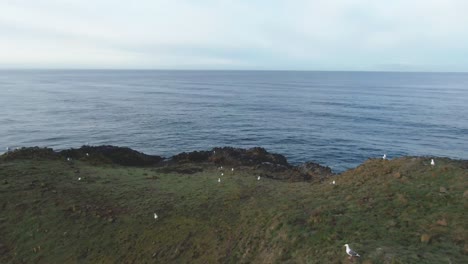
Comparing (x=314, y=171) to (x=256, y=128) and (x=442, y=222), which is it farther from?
(x=256, y=128)

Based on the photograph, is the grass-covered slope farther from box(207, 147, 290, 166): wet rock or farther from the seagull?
box(207, 147, 290, 166): wet rock

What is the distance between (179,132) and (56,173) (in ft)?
130

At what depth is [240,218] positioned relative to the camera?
2544 centimetres

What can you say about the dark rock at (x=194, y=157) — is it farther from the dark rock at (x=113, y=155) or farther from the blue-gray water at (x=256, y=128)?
the blue-gray water at (x=256, y=128)

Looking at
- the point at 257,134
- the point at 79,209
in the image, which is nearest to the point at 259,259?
the point at 79,209

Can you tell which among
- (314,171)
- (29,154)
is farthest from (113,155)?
(314,171)

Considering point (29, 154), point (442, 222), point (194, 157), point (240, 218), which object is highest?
point (442, 222)

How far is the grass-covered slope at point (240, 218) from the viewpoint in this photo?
19797 mm

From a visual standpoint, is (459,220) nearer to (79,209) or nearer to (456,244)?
(456,244)

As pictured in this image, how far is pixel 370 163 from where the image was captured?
33.1m

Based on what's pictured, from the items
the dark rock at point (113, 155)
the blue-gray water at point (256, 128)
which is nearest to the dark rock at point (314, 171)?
the blue-gray water at point (256, 128)

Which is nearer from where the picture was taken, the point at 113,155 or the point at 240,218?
the point at 240,218

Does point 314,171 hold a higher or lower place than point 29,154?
lower

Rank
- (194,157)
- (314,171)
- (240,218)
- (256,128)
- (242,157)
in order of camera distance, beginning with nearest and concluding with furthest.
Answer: (240,218) → (314,171) → (242,157) → (194,157) → (256,128)
